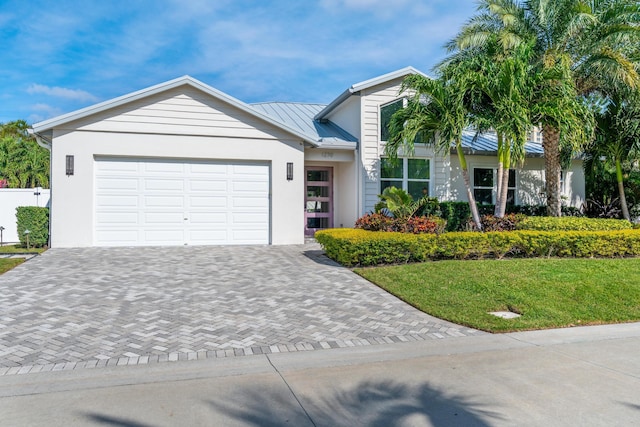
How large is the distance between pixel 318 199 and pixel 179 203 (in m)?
4.97

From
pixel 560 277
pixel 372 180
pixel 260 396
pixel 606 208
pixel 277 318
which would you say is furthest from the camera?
pixel 606 208

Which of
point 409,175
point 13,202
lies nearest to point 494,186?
point 409,175

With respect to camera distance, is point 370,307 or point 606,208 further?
point 606,208

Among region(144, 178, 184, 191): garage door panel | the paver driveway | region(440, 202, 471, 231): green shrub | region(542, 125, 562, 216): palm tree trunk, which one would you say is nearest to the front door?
region(440, 202, 471, 231): green shrub

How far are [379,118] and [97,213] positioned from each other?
8790mm

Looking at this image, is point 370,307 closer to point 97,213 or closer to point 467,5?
point 97,213

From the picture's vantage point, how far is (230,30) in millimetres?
13258

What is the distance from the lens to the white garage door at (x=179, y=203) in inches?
457

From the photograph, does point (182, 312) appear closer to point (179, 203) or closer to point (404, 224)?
point (404, 224)

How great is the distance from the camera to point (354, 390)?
3.76 m

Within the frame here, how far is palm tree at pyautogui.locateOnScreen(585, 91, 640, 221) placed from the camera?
43.7 feet

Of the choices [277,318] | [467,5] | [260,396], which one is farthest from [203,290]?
[467,5]

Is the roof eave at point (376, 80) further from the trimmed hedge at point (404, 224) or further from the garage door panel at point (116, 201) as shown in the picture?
the garage door panel at point (116, 201)

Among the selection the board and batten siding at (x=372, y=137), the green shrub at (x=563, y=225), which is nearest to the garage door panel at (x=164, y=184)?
the board and batten siding at (x=372, y=137)
